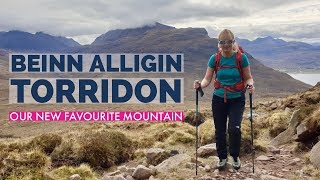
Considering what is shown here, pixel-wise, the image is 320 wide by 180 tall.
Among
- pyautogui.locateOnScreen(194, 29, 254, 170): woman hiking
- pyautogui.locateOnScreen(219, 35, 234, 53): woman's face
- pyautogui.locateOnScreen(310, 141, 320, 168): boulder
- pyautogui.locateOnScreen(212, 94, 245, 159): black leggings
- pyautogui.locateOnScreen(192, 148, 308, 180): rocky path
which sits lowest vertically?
pyautogui.locateOnScreen(192, 148, 308, 180): rocky path

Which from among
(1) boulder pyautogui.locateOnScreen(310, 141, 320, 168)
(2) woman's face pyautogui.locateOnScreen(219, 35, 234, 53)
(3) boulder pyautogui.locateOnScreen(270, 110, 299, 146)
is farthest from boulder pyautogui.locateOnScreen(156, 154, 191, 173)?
(3) boulder pyautogui.locateOnScreen(270, 110, 299, 146)

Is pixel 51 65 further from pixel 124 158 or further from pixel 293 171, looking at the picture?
pixel 293 171

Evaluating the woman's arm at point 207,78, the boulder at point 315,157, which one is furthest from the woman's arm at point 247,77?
the boulder at point 315,157

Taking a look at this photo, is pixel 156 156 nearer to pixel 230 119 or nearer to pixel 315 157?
pixel 230 119

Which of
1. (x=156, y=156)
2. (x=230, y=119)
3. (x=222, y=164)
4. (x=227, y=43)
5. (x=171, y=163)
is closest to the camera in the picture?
(x=227, y=43)

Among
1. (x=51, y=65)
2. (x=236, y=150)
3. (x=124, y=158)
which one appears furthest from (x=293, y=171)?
(x=51, y=65)

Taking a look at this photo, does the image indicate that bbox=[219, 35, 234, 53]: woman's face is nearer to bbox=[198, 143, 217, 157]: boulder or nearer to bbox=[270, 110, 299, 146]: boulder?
bbox=[198, 143, 217, 157]: boulder

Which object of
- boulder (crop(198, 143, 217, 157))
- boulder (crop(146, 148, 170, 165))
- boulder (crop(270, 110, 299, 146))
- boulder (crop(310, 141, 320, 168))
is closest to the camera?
boulder (crop(310, 141, 320, 168))

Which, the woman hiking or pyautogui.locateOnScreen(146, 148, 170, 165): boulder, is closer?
the woman hiking

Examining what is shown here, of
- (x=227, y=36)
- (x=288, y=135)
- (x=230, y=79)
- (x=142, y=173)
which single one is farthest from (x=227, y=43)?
(x=288, y=135)

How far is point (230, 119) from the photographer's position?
8945 mm

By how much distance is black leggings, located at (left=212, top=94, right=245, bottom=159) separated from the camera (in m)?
8.84

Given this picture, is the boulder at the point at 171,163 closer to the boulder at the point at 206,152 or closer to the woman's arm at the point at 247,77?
the boulder at the point at 206,152

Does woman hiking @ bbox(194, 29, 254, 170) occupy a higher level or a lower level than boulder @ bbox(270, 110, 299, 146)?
higher
